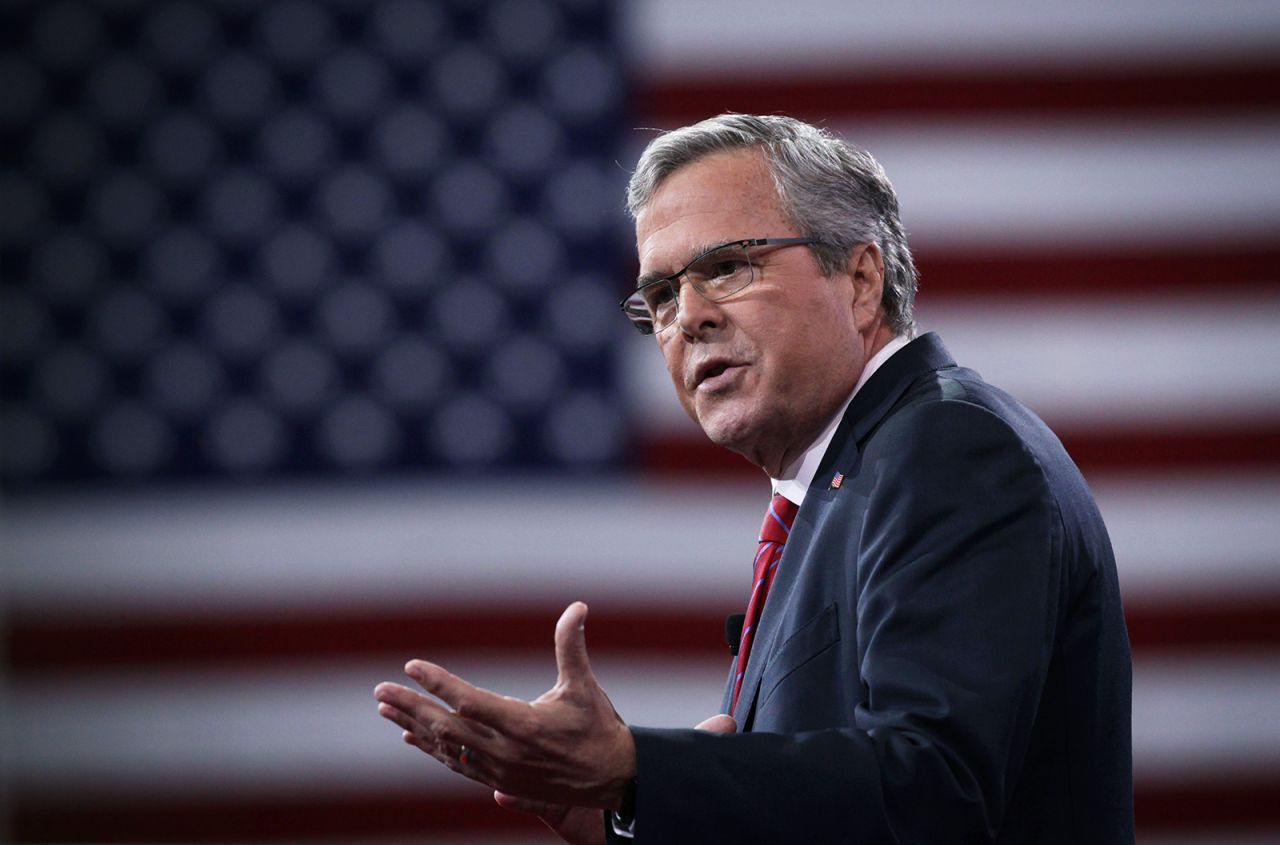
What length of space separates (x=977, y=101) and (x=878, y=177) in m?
1.79

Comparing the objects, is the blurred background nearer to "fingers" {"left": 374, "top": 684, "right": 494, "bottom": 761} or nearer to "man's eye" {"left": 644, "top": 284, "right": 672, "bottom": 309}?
"man's eye" {"left": 644, "top": 284, "right": 672, "bottom": 309}

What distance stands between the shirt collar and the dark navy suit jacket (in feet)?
0.38

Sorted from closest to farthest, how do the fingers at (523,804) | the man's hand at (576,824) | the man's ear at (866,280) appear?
the fingers at (523,804), the man's hand at (576,824), the man's ear at (866,280)

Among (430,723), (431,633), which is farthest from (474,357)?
(430,723)

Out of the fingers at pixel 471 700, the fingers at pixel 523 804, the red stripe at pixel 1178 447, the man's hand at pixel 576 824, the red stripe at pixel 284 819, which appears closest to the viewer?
the fingers at pixel 471 700

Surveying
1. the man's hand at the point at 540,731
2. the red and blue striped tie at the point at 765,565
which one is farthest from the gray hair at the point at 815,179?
the man's hand at the point at 540,731

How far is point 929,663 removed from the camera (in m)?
1.03

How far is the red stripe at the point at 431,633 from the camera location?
3096 millimetres

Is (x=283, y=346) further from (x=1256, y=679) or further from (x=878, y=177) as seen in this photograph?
(x=1256, y=679)

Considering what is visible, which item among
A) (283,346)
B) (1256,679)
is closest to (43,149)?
(283,346)

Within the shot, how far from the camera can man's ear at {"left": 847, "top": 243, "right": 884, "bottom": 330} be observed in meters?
1.49

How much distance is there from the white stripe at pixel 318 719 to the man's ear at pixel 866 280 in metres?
1.84

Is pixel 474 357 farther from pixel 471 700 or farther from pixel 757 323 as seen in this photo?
pixel 471 700

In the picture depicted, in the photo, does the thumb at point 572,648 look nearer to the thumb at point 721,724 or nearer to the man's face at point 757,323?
the thumb at point 721,724
